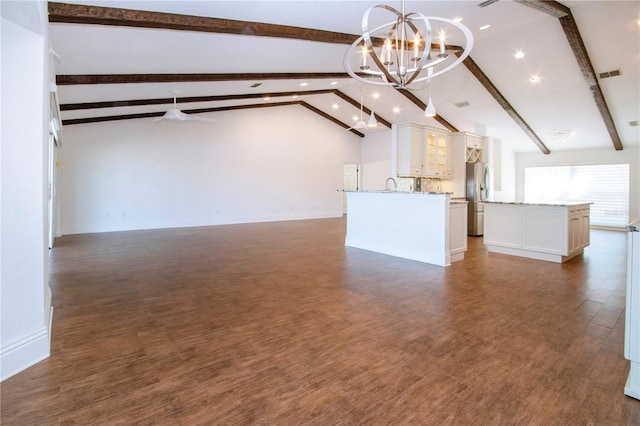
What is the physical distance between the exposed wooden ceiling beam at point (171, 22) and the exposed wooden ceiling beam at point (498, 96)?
10.6ft

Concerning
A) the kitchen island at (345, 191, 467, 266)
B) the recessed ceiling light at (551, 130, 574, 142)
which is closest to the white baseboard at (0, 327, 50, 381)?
the kitchen island at (345, 191, 467, 266)

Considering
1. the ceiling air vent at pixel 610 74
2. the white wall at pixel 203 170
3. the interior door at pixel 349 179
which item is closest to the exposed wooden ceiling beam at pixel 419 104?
the ceiling air vent at pixel 610 74

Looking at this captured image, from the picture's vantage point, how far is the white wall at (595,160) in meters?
8.93

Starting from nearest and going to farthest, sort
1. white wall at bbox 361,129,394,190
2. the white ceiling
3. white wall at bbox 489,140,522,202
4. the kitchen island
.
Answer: the white ceiling < the kitchen island < white wall at bbox 489,140,522,202 < white wall at bbox 361,129,394,190

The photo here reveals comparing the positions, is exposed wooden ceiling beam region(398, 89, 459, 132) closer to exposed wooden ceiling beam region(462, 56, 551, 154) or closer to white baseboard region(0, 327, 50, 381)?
exposed wooden ceiling beam region(462, 56, 551, 154)

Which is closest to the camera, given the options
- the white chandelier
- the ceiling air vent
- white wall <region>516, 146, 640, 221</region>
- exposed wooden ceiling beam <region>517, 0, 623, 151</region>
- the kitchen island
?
the white chandelier

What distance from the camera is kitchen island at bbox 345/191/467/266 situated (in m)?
4.89

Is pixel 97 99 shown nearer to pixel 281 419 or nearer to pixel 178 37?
pixel 178 37

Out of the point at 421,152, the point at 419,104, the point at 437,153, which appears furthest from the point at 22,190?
the point at 419,104

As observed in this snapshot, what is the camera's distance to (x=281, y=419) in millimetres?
1618

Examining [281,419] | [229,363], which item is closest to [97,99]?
[229,363]

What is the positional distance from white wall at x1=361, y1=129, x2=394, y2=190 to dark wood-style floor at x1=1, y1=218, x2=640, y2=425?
7.94 meters

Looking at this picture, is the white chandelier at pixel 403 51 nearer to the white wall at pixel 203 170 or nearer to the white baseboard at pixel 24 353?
the white baseboard at pixel 24 353

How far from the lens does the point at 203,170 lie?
379 inches
